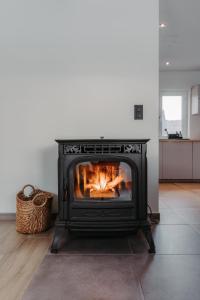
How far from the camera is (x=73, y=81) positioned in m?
2.49

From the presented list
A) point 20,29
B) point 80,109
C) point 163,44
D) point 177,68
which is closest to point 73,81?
point 80,109

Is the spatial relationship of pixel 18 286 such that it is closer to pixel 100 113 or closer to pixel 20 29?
pixel 100 113

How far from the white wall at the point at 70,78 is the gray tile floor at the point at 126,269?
616 millimetres

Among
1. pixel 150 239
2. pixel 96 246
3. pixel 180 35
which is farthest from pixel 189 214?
pixel 180 35

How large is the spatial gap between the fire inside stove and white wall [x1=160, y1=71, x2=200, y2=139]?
4.29 m

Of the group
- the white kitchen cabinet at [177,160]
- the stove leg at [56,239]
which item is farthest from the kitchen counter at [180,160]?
the stove leg at [56,239]

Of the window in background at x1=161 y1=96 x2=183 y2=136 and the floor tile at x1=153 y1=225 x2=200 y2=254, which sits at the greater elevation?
the window in background at x1=161 y1=96 x2=183 y2=136

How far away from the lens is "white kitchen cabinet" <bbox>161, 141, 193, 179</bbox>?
5188mm

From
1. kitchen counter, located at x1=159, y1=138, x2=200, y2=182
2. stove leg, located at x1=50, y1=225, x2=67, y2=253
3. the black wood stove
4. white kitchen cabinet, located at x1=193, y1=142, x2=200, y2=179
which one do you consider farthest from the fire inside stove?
white kitchen cabinet, located at x1=193, y1=142, x2=200, y2=179

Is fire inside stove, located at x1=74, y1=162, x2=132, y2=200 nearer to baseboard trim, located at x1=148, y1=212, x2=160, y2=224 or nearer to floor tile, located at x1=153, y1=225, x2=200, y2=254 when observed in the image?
floor tile, located at x1=153, y1=225, x2=200, y2=254

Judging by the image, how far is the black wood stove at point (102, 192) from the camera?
6.04 feet

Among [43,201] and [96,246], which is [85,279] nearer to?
[96,246]

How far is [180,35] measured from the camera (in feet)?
12.8

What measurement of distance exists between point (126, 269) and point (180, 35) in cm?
353
